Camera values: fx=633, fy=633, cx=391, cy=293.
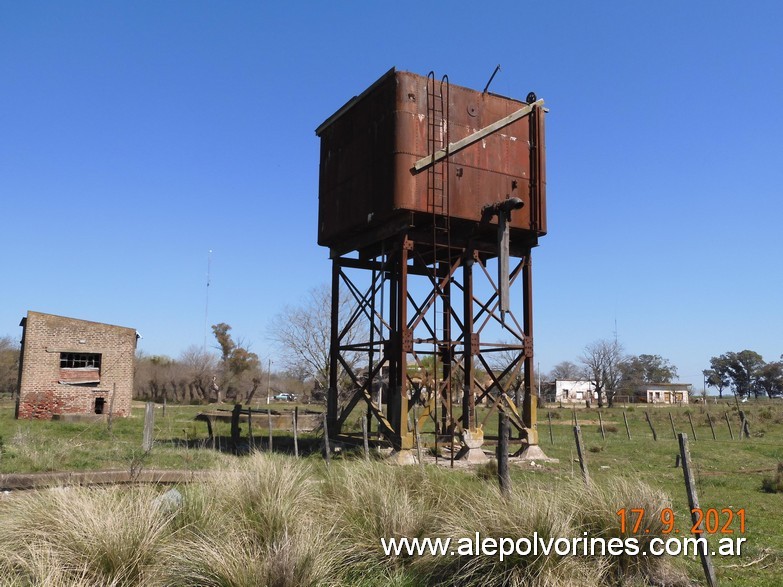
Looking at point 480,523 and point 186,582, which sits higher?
point 480,523

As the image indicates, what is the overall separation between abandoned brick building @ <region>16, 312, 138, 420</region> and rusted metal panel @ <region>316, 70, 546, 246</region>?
20055 millimetres

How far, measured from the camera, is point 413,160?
1698 cm

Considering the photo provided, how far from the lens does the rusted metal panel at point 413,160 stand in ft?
55.9

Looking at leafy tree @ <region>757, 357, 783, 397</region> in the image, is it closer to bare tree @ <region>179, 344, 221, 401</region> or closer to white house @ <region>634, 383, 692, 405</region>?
white house @ <region>634, 383, 692, 405</region>

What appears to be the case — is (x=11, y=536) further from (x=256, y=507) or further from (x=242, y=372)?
(x=242, y=372)

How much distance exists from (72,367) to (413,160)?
25.4 m

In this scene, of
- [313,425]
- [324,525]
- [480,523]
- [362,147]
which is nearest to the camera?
[480,523]

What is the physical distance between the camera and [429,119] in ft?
57.3

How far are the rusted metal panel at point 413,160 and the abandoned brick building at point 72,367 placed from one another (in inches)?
790

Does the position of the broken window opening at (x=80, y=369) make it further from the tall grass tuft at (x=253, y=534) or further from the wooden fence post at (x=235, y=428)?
the tall grass tuft at (x=253, y=534)

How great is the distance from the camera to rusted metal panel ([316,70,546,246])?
671 inches

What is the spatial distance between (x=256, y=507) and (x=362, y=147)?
12.8 metres

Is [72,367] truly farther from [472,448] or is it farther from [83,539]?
[83,539]

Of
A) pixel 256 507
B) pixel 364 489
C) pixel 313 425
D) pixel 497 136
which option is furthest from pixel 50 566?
pixel 313 425
